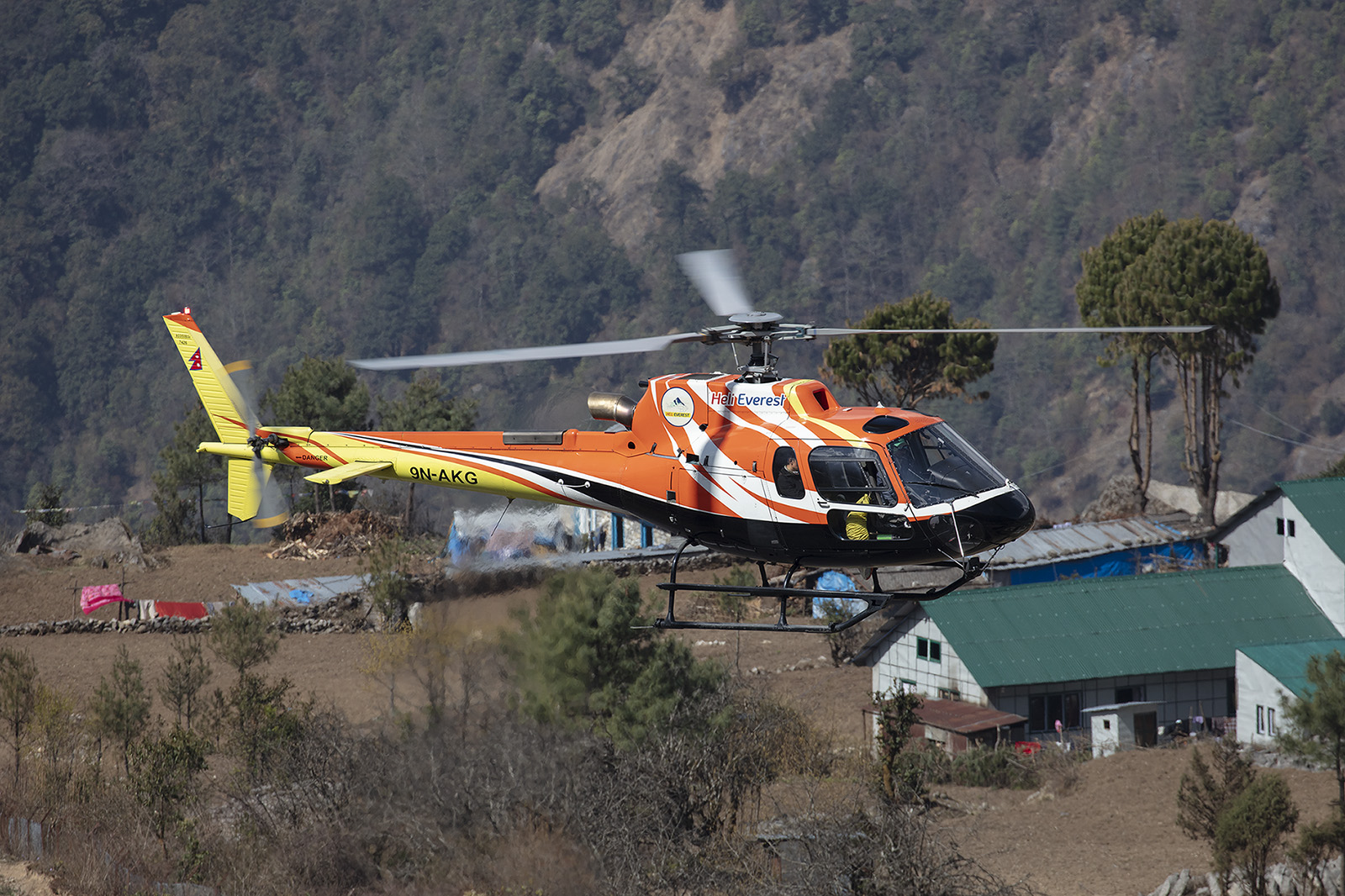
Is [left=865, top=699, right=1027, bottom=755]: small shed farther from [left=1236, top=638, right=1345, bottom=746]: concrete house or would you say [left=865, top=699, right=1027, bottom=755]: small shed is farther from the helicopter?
the helicopter

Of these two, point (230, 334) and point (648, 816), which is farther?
point (230, 334)

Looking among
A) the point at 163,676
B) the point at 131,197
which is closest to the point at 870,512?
the point at 163,676

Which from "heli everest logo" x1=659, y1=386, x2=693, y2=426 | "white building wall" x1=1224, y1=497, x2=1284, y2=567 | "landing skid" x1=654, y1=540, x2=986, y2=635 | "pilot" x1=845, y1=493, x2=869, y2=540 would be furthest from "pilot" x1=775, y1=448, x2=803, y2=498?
"white building wall" x1=1224, y1=497, x2=1284, y2=567

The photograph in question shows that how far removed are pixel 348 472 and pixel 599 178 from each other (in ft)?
513

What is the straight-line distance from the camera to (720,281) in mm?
18312

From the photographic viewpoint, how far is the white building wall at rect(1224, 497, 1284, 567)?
147 feet

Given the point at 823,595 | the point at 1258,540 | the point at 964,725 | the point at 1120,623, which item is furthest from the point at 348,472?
the point at 1258,540

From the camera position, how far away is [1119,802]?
34531mm

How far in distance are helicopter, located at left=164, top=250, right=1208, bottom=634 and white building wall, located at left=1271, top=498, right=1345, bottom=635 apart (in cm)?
2901

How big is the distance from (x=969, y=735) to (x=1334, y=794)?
881cm

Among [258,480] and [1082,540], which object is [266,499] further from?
[1082,540]

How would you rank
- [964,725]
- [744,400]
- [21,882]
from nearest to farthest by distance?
1. [744,400]
2. [21,882]
3. [964,725]

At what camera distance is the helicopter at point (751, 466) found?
55.2 feet

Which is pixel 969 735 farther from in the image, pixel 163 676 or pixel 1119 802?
pixel 163 676
